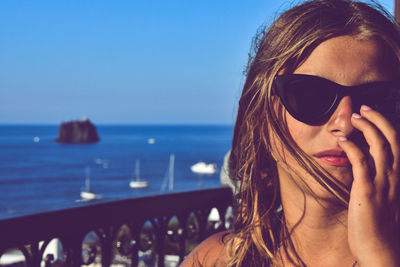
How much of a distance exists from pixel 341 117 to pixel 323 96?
7 centimetres

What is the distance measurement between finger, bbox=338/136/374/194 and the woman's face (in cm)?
7

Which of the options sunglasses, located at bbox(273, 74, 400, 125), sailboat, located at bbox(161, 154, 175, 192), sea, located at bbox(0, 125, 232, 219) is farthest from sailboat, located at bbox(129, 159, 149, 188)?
sunglasses, located at bbox(273, 74, 400, 125)

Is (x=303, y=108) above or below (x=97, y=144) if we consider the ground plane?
above

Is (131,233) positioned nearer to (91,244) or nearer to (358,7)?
(91,244)

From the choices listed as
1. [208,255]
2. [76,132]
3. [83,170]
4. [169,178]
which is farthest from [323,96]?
[76,132]

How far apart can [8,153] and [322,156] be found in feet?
450

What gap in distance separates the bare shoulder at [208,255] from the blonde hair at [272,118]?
4cm

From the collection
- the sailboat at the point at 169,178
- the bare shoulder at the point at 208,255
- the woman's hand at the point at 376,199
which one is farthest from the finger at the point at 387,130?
the sailboat at the point at 169,178

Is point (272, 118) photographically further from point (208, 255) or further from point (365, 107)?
point (208, 255)

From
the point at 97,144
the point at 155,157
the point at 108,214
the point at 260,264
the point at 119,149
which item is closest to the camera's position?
the point at 260,264

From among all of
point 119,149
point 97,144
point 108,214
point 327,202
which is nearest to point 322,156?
point 327,202

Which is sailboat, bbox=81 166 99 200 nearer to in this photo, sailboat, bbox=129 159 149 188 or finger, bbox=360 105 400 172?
sailboat, bbox=129 159 149 188

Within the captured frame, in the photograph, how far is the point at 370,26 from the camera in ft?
4.15

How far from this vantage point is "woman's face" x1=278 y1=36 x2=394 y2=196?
114cm
